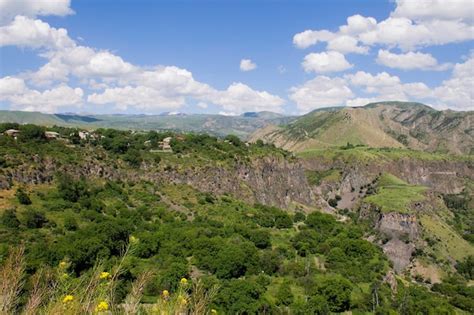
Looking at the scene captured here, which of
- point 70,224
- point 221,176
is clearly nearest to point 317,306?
point 70,224

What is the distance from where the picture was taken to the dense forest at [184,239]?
44656mm

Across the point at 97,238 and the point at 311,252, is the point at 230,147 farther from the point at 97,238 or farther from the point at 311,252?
the point at 97,238

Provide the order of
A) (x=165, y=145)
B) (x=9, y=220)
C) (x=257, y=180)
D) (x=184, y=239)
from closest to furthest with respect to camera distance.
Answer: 1. (x=9, y=220)
2. (x=184, y=239)
3. (x=165, y=145)
4. (x=257, y=180)

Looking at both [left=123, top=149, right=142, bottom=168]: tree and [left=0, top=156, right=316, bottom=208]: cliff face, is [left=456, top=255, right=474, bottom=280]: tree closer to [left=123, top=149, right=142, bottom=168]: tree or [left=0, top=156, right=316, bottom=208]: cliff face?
[left=0, top=156, right=316, bottom=208]: cliff face

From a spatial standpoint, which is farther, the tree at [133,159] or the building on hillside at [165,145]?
the building on hillside at [165,145]

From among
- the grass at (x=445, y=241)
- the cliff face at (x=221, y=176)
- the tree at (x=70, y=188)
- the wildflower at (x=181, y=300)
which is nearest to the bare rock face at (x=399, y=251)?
the grass at (x=445, y=241)

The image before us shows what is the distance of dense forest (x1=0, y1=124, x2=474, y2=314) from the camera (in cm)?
4466

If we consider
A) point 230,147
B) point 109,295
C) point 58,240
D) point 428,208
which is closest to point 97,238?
point 58,240

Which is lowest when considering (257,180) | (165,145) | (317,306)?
(317,306)

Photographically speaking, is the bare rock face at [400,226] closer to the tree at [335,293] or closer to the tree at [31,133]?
the tree at [335,293]

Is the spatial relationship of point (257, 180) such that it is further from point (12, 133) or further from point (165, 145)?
point (12, 133)

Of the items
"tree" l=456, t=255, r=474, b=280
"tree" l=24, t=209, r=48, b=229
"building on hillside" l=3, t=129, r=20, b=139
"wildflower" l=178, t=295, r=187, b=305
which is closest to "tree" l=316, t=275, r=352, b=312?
"tree" l=24, t=209, r=48, b=229

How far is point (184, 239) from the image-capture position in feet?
190

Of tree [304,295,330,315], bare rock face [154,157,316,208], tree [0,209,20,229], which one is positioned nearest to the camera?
tree [304,295,330,315]
